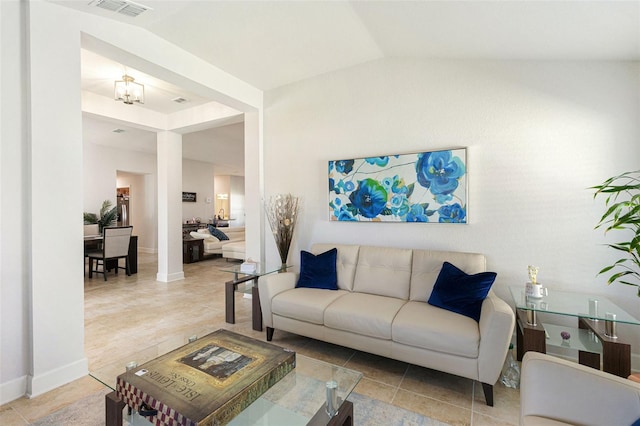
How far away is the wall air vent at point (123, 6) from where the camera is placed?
2254mm

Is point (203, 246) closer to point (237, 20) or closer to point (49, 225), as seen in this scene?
Result: point (49, 225)

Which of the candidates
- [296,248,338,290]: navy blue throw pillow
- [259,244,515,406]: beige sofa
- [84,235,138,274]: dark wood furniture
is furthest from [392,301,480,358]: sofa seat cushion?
[84,235,138,274]: dark wood furniture

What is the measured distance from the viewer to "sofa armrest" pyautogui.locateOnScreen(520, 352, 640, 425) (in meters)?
1.14

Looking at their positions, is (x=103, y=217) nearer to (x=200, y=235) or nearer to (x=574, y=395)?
(x=200, y=235)

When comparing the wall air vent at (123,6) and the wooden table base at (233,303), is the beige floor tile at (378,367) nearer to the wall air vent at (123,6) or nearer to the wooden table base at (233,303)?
the wooden table base at (233,303)

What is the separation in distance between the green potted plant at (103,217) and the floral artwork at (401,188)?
6209mm

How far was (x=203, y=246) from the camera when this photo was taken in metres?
7.37

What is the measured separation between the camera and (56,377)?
7.16 ft

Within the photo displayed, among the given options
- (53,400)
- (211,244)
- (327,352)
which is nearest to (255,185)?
(327,352)

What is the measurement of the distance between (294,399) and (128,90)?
13.2 feet

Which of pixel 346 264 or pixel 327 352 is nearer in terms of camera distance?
pixel 327 352

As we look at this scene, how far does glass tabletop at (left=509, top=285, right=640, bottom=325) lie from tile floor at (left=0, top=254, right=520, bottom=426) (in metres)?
0.65

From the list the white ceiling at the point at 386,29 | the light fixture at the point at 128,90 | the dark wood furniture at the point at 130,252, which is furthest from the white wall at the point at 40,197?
the dark wood furniture at the point at 130,252

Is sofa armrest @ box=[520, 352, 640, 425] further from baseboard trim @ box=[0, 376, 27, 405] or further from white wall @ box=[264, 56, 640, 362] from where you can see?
baseboard trim @ box=[0, 376, 27, 405]
